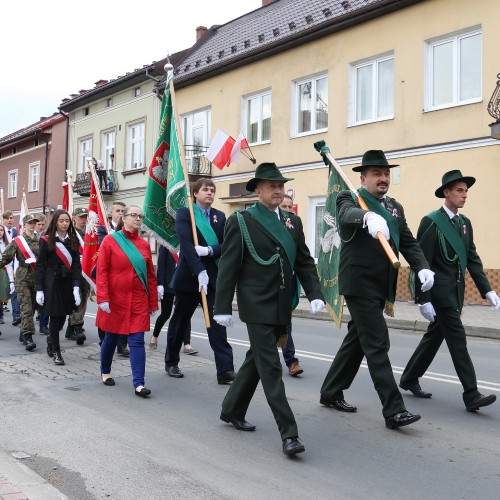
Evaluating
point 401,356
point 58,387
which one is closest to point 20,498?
point 58,387

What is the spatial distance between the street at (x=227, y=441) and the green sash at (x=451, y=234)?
1301mm

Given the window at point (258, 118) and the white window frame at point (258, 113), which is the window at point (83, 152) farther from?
the window at point (258, 118)

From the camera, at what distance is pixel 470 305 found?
15.6 m

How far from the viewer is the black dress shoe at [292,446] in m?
4.55

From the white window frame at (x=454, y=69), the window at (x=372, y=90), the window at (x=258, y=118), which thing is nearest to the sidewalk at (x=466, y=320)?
the white window frame at (x=454, y=69)

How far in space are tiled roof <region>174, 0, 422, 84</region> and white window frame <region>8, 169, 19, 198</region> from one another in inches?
673

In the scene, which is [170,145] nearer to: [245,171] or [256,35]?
[245,171]

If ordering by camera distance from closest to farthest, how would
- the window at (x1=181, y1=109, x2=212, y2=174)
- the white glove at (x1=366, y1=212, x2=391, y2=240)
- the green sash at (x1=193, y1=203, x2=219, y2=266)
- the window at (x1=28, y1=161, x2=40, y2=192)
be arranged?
1. the white glove at (x1=366, y1=212, x2=391, y2=240)
2. the green sash at (x1=193, y1=203, x2=219, y2=266)
3. the window at (x1=181, y1=109, x2=212, y2=174)
4. the window at (x1=28, y1=161, x2=40, y2=192)

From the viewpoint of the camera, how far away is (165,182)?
8.41 metres

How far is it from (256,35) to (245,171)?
4.86 metres

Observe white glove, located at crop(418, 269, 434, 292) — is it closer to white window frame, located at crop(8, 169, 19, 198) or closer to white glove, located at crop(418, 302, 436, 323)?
white glove, located at crop(418, 302, 436, 323)

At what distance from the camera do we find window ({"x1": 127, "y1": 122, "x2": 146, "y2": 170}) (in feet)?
95.2

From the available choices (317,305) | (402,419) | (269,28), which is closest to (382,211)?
(317,305)

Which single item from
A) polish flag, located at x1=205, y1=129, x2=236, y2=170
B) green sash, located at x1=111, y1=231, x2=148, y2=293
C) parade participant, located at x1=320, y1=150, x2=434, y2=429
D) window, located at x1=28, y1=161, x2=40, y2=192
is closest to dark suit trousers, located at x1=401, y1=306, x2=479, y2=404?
parade participant, located at x1=320, y1=150, x2=434, y2=429
